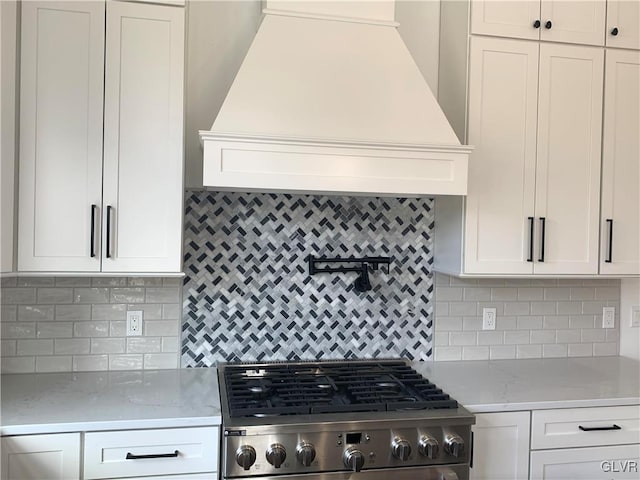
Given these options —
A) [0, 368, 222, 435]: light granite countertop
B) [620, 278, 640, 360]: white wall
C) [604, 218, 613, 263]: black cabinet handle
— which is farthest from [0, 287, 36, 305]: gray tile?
[620, 278, 640, 360]: white wall

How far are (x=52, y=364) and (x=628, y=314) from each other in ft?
9.49

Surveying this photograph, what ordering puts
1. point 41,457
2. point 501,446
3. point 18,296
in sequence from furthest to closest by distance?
point 18,296
point 501,446
point 41,457

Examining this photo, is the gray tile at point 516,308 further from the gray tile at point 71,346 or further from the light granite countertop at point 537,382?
the gray tile at point 71,346

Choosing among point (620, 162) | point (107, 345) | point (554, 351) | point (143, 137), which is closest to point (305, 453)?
point (107, 345)

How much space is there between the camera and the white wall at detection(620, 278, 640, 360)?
2934mm

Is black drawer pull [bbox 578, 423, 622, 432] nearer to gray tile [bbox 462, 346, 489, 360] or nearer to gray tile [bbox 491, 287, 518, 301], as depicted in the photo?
gray tile [bbox 462, 346, 489, 360]

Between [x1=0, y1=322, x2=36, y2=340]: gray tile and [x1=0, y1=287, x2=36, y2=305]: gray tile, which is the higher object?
[x1=0, y1=287, x2=36, y2=305]: gray tile

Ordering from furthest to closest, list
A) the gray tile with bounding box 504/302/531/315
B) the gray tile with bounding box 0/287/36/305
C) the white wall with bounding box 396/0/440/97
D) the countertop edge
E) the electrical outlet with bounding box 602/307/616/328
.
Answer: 1. the electrical outlet with bounding box 602/307/616/328
2. the gray tile with bounding box 504/302/531/315
3. the white wall with bounding box 396/0/440/97
4. the gray tile with bounding box 0/287/36/305
5. the countertop edge

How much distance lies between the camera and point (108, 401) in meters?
1.99

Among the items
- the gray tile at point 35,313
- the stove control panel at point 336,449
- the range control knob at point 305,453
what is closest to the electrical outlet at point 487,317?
the stove control panel at point 336,449

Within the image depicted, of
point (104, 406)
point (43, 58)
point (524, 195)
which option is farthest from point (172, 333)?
point (524, 195)

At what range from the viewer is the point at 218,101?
2.50 meters

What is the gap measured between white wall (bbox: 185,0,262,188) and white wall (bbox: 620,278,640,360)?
7.55ft

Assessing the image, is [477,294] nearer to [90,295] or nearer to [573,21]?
[573,21]
